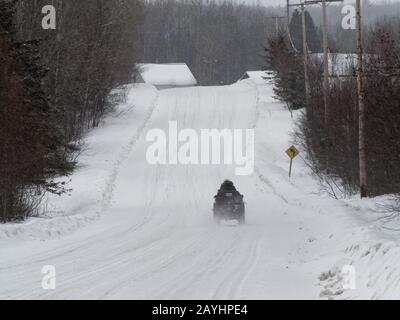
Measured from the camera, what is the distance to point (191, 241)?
55.9 feet

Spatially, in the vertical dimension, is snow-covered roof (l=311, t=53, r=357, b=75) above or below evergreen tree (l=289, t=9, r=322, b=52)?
below

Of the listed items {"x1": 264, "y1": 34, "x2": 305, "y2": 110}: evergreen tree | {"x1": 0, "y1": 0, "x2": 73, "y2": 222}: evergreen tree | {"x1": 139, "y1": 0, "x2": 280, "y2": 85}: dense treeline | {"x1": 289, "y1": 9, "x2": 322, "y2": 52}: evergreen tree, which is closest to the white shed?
{"x1": 289, "y1": 9, "x2": 322, "y2": 52}: evergreen tree

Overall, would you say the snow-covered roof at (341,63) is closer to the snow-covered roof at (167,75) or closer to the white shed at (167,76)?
the white shed at (167,76)

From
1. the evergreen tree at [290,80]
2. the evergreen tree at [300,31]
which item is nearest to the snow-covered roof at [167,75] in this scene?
the evergreen tree at [300,31]

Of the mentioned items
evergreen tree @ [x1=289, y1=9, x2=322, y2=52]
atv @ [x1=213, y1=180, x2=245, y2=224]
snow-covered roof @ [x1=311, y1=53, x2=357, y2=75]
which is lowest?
atv @ [x1=213, y1=180, x2=245, y2=224]

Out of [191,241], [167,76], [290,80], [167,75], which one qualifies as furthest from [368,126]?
[167,75]

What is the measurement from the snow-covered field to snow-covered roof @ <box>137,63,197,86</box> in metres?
69.6

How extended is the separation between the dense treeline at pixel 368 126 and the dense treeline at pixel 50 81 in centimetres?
1061

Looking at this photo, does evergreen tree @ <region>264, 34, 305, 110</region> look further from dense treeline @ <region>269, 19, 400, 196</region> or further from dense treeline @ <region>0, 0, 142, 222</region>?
dense treeline @ <region>0, 0, 142, 222</region>

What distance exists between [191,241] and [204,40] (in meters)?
138

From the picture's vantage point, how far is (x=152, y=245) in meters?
16.2

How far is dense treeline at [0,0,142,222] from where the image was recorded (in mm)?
18250

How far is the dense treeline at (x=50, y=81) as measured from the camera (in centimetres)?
1825
